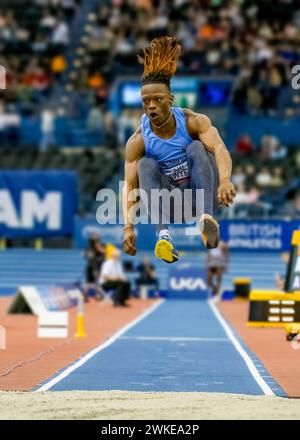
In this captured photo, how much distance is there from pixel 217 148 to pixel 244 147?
19.3 metres

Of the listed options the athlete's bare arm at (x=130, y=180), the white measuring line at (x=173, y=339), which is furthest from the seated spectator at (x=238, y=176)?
the athlete's bare arm at (x=130, y=180)

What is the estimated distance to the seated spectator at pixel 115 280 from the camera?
2612 centimetres

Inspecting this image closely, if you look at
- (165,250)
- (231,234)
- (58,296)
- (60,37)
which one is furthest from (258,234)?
(165,250)

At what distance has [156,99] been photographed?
31.6ft

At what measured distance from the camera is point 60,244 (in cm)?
3095

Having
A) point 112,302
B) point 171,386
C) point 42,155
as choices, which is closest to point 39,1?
point 42,155

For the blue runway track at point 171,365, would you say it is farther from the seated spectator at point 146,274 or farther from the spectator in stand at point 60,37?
the spectator in stand at point 60,37

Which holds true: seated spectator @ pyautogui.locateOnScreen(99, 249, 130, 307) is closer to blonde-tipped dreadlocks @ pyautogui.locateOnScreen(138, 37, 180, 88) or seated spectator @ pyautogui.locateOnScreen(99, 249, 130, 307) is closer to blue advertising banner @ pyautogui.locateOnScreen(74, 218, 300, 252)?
blue advertising banner @ pyautogui.locateOnScreen(74, 218, 300, 252)

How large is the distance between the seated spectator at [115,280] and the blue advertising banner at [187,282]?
→ 10.3 ft

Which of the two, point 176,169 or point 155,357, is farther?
point 155,357

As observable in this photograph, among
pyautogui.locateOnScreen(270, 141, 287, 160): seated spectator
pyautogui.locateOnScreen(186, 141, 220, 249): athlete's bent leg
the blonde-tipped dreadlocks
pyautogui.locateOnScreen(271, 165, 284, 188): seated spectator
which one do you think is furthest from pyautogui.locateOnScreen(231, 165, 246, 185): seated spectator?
the blonde-tipped dreadlocks

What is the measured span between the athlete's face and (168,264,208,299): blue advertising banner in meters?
19.6

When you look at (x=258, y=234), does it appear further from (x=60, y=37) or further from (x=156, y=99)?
(x=156, y=99)

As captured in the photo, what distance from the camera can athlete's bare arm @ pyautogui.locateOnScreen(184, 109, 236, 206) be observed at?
31.9 feet
